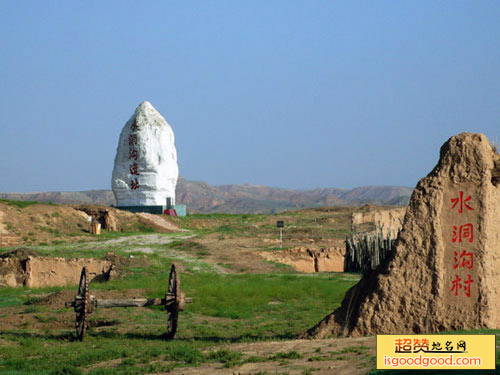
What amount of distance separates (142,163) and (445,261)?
37.0 m

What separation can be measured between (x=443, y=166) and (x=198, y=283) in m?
11.6

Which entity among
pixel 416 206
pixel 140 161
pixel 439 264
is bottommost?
pixel 439 264

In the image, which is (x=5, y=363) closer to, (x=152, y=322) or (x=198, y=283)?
(x=152, y=322)

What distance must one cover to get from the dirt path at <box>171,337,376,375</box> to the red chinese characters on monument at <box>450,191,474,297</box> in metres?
1.63

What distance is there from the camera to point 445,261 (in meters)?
10.7

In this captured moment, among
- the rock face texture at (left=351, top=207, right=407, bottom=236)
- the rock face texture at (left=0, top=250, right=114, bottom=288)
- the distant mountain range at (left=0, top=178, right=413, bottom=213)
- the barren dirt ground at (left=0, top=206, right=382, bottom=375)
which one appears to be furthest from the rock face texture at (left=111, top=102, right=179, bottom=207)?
the distant mountain range at (left=0, top=178, right=413, bottom=213)

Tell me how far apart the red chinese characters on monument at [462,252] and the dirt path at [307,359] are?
1632 millimetres

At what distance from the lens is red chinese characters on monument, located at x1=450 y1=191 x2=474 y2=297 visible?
10562mm

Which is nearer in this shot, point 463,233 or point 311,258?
point 463,233

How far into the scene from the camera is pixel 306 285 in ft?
67.1

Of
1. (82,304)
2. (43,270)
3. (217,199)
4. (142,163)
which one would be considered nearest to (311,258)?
(43,270)

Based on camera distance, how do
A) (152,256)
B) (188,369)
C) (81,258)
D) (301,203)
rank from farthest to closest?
(301,203), (152,256), (81,258), (188,369)

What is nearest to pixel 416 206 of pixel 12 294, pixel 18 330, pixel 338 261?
pixel 18 330

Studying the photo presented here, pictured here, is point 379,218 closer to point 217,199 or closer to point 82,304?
point 82,304
